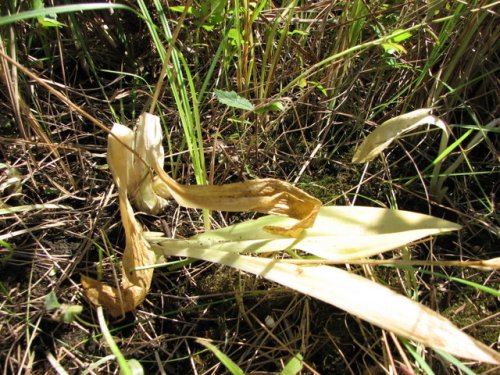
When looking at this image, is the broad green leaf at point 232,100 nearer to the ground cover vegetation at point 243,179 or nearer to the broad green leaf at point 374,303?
the ground cover vegetation at point 243,179

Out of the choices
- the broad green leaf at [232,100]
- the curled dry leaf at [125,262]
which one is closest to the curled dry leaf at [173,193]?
the curled dry leaf at [125,262]

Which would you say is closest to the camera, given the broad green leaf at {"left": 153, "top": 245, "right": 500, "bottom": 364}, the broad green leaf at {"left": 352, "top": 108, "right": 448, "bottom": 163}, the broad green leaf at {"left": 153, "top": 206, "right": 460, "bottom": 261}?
the broad green leaf at {"left": 153, "top": 245, "right": 500, "bottom": 364}

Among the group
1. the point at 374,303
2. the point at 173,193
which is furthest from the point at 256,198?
the point at 374,303

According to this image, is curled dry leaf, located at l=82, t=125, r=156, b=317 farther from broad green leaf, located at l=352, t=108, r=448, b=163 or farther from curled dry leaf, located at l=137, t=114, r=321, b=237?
broad green leaf, located at l=352, t=108, r=448, b=163

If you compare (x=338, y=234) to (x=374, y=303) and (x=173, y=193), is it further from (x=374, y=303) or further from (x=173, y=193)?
(x=173, y=193)

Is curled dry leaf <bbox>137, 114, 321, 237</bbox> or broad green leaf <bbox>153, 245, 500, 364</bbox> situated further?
curled dry leaf <bbox>137, 114, 321, 237</bbox>

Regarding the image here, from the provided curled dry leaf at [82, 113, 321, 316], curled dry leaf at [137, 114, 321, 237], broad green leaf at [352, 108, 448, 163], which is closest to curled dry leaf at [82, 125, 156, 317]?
curled dry leaf at [82, 113, 321, 316]
